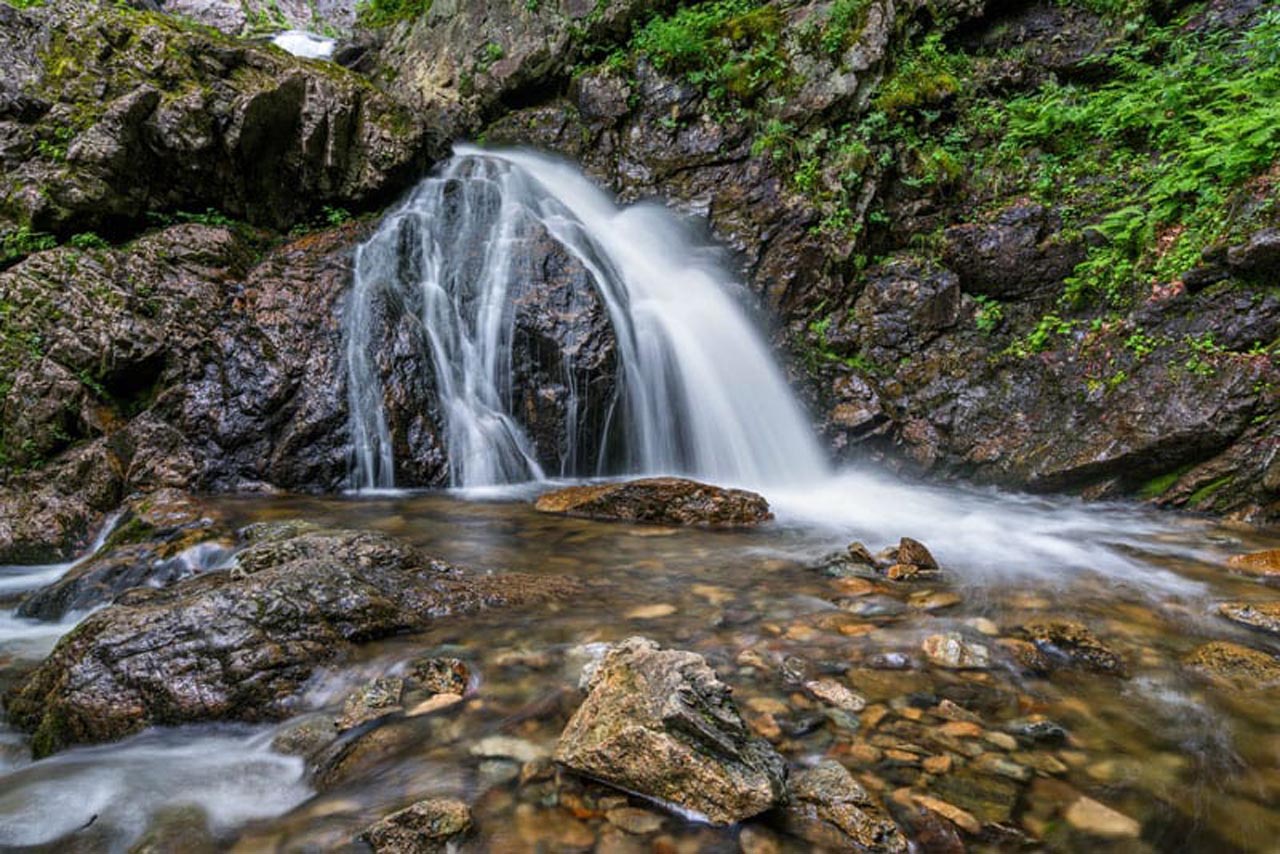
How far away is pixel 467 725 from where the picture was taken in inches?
94.0

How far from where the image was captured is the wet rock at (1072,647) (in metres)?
2.83

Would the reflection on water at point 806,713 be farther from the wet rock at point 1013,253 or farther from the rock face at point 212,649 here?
the wet rock at point 1013,253

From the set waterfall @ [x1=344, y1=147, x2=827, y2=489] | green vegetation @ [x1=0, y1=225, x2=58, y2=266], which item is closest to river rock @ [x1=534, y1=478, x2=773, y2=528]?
waterfall @ [x1=344, y1=147, x2=827, y2=489]

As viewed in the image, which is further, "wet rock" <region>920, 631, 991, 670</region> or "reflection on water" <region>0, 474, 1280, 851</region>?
"wet rock" <region>920, 631, 991, 670</region>

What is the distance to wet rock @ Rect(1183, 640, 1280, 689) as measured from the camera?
8.82 ft

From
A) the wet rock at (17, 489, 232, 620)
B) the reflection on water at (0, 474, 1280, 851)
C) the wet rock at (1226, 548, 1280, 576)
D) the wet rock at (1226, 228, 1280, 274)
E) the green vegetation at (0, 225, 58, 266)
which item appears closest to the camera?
the reflection on water at (0, 474, 1280, 851)

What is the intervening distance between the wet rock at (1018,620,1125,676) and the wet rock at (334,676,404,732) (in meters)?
3.01

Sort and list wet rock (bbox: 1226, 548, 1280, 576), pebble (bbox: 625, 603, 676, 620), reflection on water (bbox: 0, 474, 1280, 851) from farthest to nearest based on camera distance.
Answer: wet rock (bbox: 1226, 548, 1280, 576)
pebble (bbox: 625, 603, 676, 620)
reflection on water (bbox: 0, 474, 1280, 851)

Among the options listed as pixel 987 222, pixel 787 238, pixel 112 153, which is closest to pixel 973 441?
pixel 987 222

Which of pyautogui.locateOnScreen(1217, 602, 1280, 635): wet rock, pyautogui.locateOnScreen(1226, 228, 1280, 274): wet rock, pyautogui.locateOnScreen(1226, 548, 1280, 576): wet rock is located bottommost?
pyautogui.locateOnScreen(1217, 602, 1280, 635): wet rock

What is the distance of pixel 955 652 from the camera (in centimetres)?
285

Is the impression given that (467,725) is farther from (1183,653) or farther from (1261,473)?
(1261,473)

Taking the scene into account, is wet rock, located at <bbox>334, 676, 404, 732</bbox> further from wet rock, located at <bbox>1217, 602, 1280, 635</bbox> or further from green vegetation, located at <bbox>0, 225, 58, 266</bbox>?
green vegetation, located at <bbox>0, 225, 58, 266</bbox>

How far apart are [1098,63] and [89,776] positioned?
13129mm
